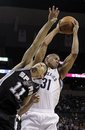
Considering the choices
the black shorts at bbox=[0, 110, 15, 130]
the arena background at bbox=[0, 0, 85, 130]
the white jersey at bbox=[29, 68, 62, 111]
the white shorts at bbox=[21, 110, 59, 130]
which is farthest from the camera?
the arena background at bbox=[0, 0, 85, 130]

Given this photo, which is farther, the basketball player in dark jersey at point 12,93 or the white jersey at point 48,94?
the white jersey at point 48,94

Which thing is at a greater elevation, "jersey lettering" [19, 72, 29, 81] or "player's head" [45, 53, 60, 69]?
"jersey lettering" [19, 72, 29, 81]

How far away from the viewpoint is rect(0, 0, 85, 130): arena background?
16.7m

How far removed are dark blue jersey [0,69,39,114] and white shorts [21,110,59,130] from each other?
3.19 feet

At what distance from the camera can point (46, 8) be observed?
55.7ft

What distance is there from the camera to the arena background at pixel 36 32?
16734mm

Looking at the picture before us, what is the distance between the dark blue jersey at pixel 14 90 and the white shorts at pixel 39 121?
0.97 m

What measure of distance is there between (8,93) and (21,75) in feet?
0.74

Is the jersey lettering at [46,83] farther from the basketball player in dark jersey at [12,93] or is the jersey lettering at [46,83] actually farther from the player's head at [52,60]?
the basketball player in dark jersey at [12,93]

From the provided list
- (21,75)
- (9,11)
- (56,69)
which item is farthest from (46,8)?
(21,75)

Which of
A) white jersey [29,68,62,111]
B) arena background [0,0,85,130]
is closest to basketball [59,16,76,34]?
white jersey [29,68,62,111]

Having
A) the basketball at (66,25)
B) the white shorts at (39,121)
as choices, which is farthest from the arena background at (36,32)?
the white shorts at (39,121)

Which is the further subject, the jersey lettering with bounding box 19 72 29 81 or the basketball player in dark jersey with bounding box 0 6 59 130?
the jersey lettering with bounding box 19 72 29 81

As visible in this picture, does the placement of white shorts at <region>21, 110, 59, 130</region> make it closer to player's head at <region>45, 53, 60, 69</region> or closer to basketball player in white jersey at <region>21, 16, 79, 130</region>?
basketball player in white jersey at <region>21, 16, 79, 130</region>
